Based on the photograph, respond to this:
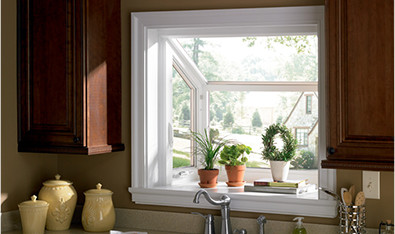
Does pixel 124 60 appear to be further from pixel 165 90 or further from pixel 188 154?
pixel 188 154

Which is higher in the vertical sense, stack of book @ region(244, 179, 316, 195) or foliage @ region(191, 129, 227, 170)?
foliage @ region(191, 129, 227, 170)

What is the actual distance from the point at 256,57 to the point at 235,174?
0.67 m

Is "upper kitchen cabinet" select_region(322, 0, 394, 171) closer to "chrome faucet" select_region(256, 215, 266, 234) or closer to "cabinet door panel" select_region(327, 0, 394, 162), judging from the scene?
"cabinet door panel" select_region(327, 0, 394, 162)

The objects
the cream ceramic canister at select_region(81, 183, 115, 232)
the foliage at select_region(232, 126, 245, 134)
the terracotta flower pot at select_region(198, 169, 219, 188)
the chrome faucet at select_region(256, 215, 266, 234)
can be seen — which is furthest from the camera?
the foliage at select_region(232, 126, 245, 134)

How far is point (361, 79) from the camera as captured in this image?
2.32 m

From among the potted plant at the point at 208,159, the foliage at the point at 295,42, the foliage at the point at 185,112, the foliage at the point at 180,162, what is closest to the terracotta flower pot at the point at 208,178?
the potted plant at the point at 208,159

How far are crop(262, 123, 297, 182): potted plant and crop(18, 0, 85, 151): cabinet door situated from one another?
95cm

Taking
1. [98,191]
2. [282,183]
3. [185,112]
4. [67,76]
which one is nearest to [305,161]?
[282,183]

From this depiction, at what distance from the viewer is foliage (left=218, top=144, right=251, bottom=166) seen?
3.05 m

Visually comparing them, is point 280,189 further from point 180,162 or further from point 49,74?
point 49,74

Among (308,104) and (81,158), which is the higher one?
A: (308,104)

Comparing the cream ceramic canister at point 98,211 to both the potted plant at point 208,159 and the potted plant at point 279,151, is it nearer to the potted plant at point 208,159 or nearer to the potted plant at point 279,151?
the potted plant at point 208,159

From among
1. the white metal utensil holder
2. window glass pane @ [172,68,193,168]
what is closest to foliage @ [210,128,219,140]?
window glass pane @ [172,68,193,168]

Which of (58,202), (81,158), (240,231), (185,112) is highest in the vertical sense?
(185,112)
